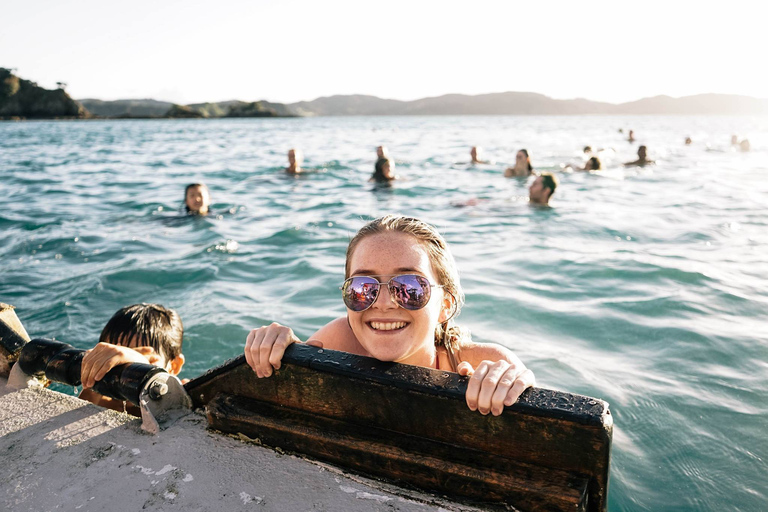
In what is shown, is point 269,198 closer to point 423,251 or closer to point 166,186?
point 166,186

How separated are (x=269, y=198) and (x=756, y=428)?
370 inches

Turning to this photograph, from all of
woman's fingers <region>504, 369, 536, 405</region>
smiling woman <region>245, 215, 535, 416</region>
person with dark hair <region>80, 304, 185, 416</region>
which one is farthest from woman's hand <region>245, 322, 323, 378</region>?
person with dark hair <region>80, 304, 185, 416</region>

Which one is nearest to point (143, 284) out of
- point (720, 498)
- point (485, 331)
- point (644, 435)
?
point (485, 331)

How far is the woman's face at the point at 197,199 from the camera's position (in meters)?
9.21

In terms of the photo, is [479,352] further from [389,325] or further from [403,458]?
[403,458]

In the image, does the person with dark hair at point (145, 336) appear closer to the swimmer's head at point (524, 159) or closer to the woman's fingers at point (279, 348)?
the woman's fingers at point (279, 348)

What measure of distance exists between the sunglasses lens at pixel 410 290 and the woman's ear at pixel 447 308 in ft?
1.29

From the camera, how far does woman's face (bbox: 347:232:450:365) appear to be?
6.33 ft

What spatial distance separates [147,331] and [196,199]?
6609 millimetres

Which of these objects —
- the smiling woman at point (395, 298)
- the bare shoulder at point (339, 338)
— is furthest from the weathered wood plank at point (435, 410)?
the bare shoulder at point (339, 338)

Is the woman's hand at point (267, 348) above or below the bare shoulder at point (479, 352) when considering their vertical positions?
above

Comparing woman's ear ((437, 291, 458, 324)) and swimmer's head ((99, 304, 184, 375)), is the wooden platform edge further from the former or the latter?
swimmer's head ((99, 304, 184, 375))

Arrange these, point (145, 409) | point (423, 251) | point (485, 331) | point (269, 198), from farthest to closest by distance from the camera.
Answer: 1. point (269, 198)
2. point (485, 331)
3. point (423, 251)
4. point (145, 409)

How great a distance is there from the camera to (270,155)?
20938mm
